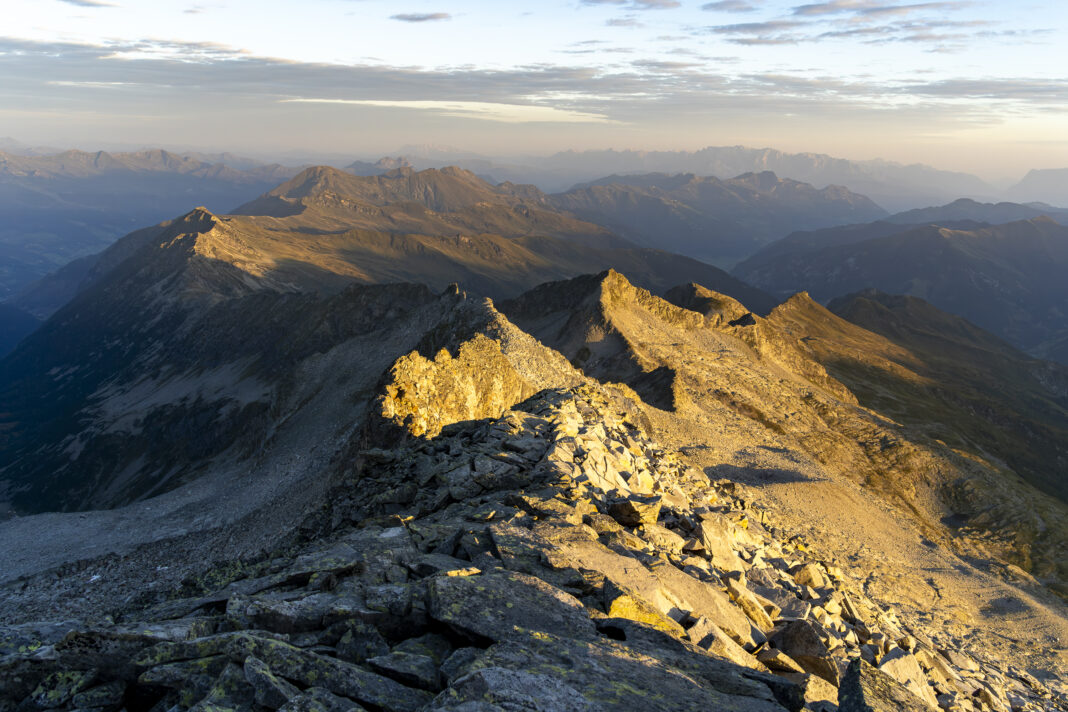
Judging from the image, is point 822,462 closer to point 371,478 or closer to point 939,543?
point 939,543

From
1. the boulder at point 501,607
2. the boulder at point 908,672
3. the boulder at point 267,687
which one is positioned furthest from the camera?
the boulder at point 908,672

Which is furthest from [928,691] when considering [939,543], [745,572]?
[939,543]

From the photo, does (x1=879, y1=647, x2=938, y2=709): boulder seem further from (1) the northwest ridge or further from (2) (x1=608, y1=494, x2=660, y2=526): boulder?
(2) (x1=608, y1=494, x2=660, y2=526): boulder

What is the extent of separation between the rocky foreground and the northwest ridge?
0.22ft

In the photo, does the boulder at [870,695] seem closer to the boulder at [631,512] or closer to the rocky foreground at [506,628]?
the rocky foreground at [506,628]

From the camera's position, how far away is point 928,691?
18672 mm

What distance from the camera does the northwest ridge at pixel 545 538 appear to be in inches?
406

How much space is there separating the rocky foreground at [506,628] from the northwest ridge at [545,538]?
7cm

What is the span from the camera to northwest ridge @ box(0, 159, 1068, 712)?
10312mm

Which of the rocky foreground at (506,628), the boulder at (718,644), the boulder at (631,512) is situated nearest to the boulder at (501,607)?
the rocky foreground at (506,628)

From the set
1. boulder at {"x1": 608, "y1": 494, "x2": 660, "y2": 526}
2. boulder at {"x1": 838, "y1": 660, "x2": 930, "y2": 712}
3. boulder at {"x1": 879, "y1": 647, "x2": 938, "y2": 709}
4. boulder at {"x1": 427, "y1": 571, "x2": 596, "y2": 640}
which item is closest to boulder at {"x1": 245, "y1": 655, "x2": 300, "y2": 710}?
boulder at {"x1": 427, "y1": 571, "x2": 596, "y2": 640}

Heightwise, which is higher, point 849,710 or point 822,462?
point 849,710

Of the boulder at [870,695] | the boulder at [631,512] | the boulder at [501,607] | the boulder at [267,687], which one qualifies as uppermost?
the boulder at [267,687]

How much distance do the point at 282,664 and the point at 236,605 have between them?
109 inches
